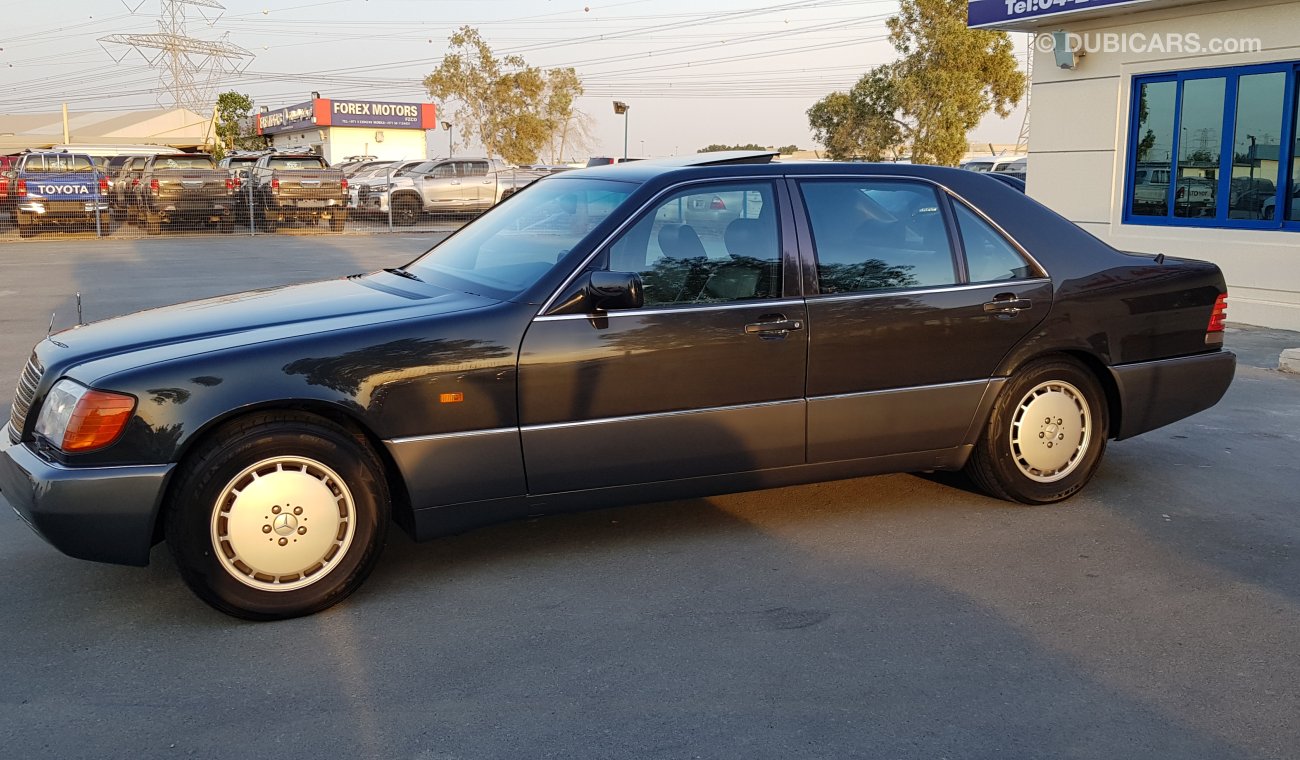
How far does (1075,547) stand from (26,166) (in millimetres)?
25406

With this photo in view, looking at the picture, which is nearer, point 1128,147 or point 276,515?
point 276,515

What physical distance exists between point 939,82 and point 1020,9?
2348 cm

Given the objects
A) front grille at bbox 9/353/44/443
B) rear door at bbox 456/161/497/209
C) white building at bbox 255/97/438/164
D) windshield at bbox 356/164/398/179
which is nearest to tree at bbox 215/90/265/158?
white building at bbox 255/97/438/164

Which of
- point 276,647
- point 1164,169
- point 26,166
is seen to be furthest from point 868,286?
point 26,166

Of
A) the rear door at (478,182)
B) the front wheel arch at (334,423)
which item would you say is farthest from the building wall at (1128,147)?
the rear door at (478,182)

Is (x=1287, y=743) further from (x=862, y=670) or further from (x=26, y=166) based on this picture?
(x=26, y=166)

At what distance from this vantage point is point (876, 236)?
5090 mm

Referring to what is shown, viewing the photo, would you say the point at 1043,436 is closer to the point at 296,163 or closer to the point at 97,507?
the point at 97,507

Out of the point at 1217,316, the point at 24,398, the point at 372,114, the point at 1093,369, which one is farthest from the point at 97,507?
the point at 372,114

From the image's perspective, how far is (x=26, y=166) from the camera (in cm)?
2450

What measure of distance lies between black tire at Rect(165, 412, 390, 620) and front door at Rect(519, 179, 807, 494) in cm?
69

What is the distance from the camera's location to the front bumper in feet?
12.6

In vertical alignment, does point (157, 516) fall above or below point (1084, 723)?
above

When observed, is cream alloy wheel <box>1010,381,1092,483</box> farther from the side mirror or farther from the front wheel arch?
the front wheel arch
